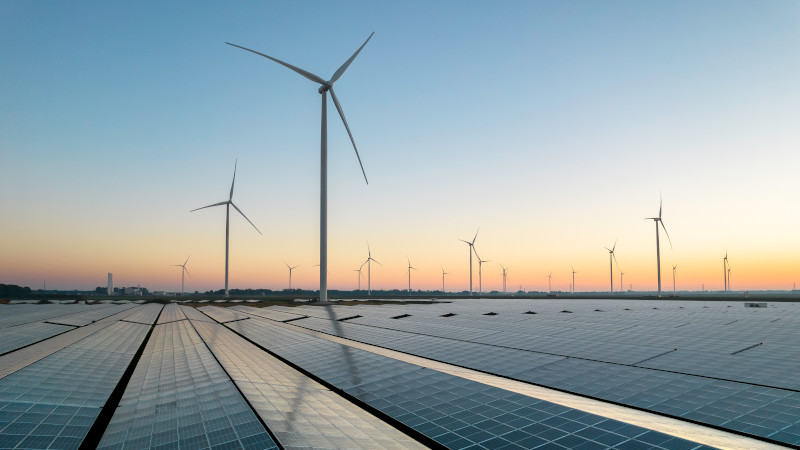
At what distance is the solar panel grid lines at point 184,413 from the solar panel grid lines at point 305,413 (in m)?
0.59

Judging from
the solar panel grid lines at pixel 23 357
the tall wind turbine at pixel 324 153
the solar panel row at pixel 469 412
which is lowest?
the solar panel grid lines at pixel 23 357

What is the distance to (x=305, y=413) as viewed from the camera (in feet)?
48.7

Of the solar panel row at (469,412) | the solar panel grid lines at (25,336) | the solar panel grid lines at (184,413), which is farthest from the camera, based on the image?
the solar panel grid lines at (25,336)

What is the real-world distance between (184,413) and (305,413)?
3752 millimetres

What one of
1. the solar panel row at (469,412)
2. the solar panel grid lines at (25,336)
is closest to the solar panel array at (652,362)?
the solar panel row at (469,412)

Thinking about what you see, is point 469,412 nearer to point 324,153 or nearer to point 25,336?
point 25,336

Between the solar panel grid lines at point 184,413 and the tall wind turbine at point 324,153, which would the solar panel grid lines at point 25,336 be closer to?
the solar panel grid lines at point 184,413

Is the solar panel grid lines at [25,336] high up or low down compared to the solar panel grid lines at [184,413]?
down

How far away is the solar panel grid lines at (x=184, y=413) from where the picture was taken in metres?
12.0

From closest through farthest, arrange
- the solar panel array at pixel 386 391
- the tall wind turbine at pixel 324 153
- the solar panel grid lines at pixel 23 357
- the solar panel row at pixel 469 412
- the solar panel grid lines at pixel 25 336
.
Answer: the solar panel row at pixel 469 412, the solar panel array at pixel 386 391, the solar panel grid lines at pixel 23 357, the solar panel grid lines at pixel 25 336, the tall wind turbine at pixel 324 153

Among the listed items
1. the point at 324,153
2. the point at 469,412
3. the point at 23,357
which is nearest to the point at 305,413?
the point at 469,412

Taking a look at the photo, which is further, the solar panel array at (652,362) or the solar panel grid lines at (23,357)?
the solar panel grid lines at (23,357)

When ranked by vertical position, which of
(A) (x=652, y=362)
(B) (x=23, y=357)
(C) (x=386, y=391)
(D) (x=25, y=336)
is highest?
(C) (x=386, y=391)

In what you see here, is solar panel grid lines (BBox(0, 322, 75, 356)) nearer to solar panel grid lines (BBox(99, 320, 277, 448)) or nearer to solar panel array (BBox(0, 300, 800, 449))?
solar panel array (BBox(0, 300, 800, 449))
